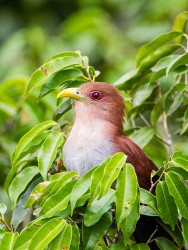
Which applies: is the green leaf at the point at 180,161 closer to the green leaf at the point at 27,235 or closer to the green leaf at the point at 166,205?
the green leaf at the point at 166,205

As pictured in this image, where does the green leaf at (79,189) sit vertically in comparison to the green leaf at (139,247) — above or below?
above

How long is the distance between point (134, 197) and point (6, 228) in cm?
90

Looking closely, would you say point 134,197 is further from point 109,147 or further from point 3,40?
point 3,40

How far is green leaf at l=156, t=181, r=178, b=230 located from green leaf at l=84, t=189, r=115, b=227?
0.24 meters

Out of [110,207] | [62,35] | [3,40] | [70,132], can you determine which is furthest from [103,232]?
[3,40]

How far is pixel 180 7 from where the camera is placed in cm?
962

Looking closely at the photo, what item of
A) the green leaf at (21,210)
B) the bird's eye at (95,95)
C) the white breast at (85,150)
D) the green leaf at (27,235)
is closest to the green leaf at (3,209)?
the green leaf at (27,235)

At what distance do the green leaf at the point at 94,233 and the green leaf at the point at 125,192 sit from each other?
0.72ft

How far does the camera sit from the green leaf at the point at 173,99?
16.6 ft

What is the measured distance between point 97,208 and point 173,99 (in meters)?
1.32

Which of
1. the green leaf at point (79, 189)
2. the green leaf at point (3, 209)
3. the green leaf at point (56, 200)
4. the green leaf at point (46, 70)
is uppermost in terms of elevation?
the green leaf at point (46, 70)

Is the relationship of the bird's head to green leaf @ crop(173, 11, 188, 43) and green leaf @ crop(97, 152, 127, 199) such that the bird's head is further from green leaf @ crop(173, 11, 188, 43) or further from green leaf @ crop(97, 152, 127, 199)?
green leaf @ crop(97, 152, 127, 199)

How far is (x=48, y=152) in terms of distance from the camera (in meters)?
4.49

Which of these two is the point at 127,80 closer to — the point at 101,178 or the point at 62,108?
the point at 62,108
